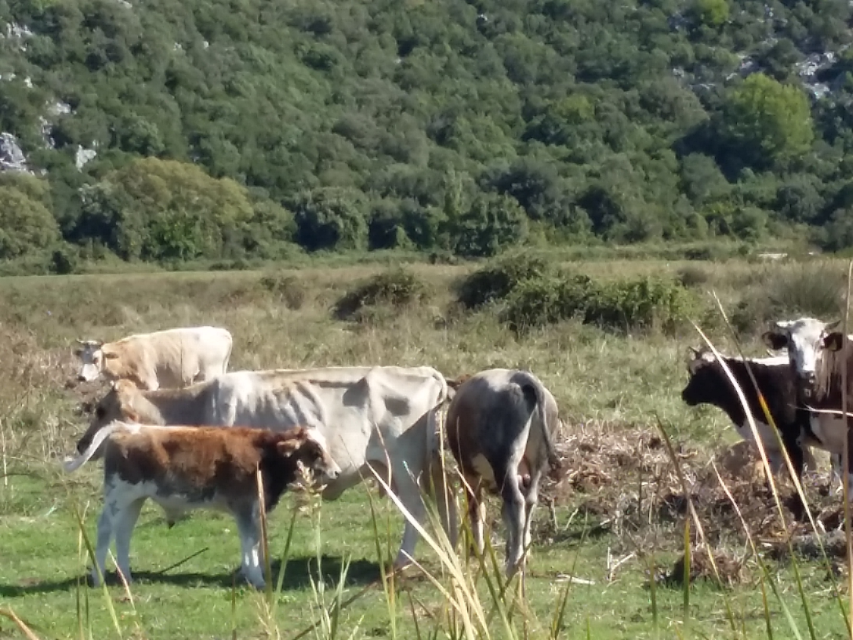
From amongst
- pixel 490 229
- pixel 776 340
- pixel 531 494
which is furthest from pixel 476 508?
pixel 490 229

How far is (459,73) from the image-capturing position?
90750mm

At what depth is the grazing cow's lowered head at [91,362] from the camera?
18297mm

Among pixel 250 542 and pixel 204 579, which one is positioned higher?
pixel 250 542

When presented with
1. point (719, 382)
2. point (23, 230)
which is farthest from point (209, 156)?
point (719, 382)

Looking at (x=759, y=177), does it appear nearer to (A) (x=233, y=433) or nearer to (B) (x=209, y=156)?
(B) (x=209, y=156)

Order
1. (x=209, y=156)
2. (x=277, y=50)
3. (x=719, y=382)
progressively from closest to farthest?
(x=719, y=382)
(x=209, y=156)
(x=277, y=50)

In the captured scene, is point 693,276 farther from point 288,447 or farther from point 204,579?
point 288,447

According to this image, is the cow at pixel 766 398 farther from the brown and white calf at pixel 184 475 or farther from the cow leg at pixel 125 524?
the cow leg at pixel 125 524

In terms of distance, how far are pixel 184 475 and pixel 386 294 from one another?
78.5 feet

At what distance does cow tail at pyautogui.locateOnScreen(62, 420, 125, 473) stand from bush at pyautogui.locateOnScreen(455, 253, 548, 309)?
21.2m

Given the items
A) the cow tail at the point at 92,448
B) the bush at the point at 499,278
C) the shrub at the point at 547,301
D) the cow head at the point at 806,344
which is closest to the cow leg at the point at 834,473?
the cow head at the point at 806,344

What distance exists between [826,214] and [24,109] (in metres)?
40.6

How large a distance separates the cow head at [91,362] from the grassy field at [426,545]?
0.26 meters

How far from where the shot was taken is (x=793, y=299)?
25.9 metres
